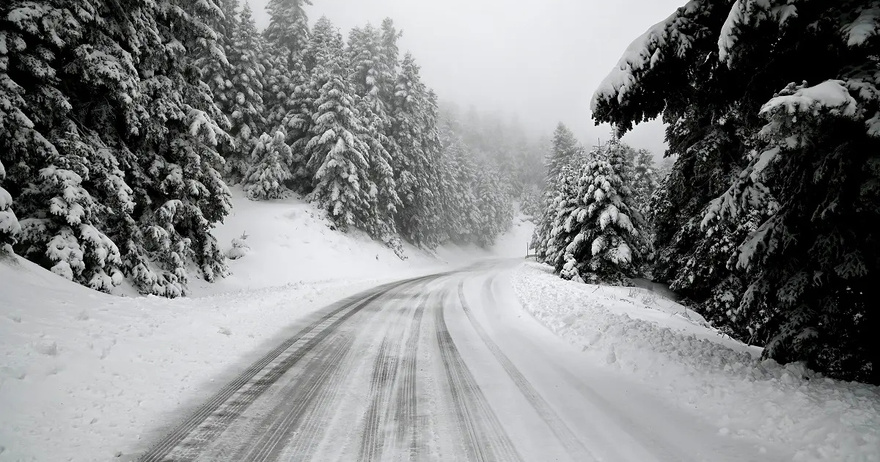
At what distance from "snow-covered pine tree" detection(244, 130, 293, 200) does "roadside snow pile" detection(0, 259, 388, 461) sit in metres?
18.3

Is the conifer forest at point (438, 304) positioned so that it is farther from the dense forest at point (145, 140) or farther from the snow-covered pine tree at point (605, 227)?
the snow-covered pine tree at point (605, 227)

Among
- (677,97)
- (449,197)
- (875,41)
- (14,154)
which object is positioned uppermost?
(449,197)

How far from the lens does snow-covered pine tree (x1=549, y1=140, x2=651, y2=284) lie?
19.7m

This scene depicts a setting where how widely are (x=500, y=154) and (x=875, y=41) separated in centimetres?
11027

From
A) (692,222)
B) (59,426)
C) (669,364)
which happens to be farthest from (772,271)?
(692,222)

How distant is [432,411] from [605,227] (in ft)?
59.4

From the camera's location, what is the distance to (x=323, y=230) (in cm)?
2534

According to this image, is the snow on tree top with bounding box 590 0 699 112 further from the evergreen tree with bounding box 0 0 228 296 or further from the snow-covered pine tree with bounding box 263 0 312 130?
the snow-covered pine tree with bounding box 263 0 312 130

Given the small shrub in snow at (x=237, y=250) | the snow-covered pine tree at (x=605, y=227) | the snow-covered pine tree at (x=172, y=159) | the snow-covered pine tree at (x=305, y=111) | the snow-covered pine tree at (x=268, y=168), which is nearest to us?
the snow-covered pine tree at (x=172, y=159)

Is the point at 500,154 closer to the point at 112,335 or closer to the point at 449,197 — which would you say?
the point at 449,197

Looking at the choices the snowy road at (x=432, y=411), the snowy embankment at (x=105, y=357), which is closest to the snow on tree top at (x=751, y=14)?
the snowy road at (x=432, y=411)

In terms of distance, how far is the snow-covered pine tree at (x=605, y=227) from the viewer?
1969 cm

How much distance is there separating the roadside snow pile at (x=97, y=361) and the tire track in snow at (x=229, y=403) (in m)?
0.21

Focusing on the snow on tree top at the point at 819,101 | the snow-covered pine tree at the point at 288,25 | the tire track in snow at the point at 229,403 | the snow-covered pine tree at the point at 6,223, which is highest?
the snow-covered pine tree at the point at 288,25
